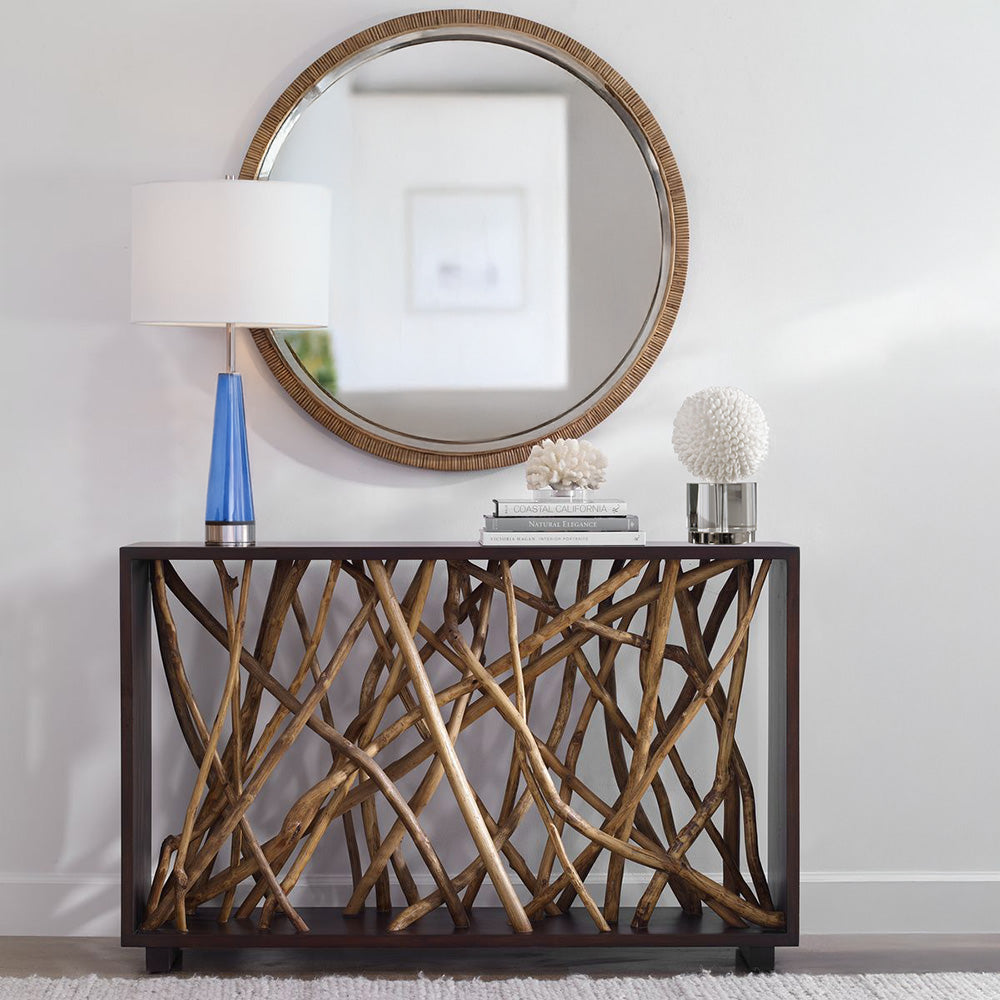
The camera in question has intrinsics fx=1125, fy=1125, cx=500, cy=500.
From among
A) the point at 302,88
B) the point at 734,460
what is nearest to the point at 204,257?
the point at 302,88

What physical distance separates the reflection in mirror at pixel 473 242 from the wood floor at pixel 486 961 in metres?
1.02

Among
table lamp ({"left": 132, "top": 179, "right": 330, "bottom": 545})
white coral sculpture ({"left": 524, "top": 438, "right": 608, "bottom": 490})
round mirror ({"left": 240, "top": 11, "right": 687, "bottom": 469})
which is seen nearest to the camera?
table lamp ({"left": 132, "top": 179, "right": 330, "bottom": 545})

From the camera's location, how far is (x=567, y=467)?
6.75ft

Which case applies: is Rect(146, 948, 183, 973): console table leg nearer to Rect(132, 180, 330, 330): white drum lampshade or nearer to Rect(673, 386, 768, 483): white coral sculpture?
Rect(132, 180, 330, 330): white drum lampshade

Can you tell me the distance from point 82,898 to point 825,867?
155cm

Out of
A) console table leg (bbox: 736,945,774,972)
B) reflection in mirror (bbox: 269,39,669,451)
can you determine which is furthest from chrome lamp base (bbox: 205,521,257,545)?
console table leg (bbox: 736,945,774,972)

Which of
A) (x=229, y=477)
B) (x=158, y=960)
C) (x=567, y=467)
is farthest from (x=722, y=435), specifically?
(x=158, y=960)

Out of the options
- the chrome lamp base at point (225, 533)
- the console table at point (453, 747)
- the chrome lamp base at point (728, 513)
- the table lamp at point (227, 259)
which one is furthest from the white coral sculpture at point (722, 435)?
the chrome lamp base at point (225, 533)

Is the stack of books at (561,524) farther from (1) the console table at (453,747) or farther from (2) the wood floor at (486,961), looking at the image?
(2) the wood floor at (486,961)

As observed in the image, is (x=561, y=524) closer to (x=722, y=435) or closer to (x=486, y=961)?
(x=722, y=435)

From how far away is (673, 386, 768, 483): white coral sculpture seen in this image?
2049 mm

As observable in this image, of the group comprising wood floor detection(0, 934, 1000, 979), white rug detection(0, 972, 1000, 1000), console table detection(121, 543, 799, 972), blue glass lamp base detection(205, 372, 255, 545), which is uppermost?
blue glass lamp base detection(205, 372, 255, 545)

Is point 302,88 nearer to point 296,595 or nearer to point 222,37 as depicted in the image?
point 222,37

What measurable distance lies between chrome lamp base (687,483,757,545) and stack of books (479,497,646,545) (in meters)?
0.15
